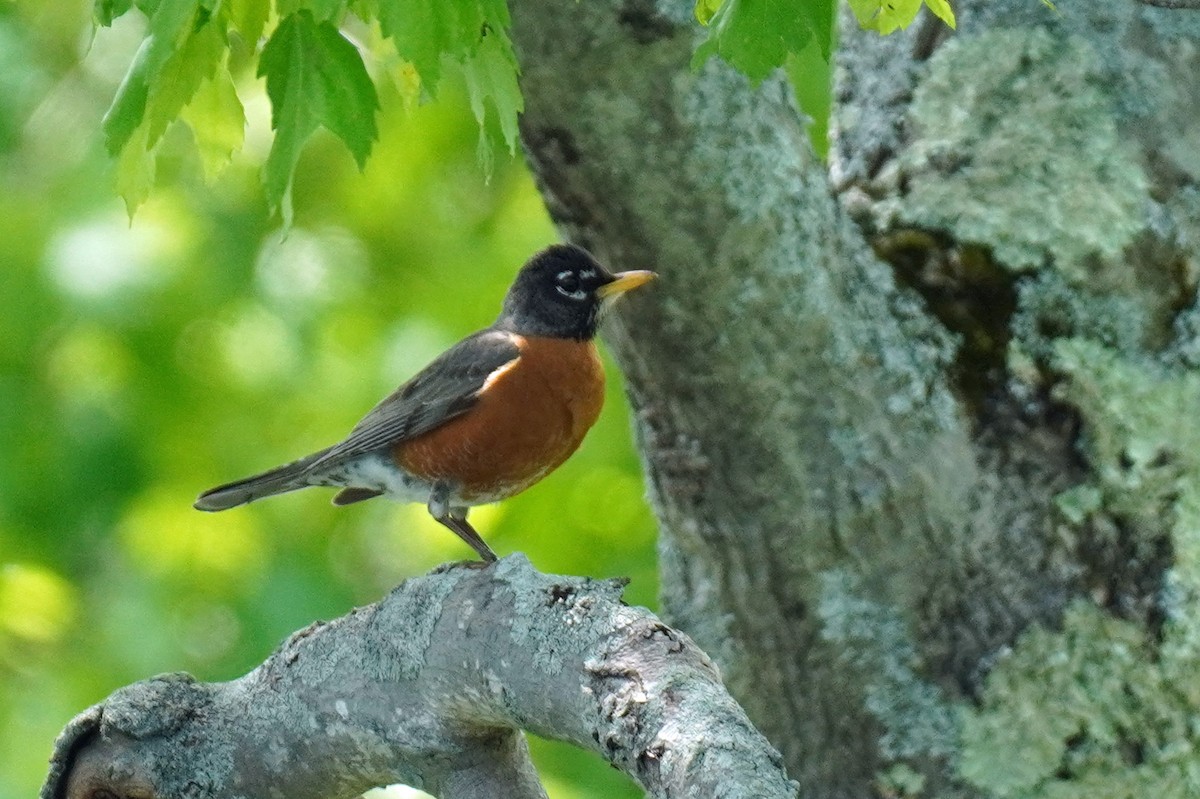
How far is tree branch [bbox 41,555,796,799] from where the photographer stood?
1918mm

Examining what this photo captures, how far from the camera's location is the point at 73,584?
7.07 metres

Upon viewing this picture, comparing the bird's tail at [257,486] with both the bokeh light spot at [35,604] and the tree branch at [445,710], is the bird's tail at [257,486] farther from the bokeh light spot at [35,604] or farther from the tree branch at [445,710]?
the bokeh light spot at [35,604]

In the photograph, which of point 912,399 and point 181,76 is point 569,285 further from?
point 181,76

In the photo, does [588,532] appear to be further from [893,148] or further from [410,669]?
[410,669]

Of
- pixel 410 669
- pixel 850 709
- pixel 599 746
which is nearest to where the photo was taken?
pixel 599 746

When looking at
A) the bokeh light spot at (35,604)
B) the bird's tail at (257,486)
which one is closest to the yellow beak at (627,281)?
the bird's tail at (257,486)

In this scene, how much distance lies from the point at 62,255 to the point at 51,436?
1.00 metres

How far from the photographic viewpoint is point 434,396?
4234 mm

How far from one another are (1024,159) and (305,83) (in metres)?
1.75

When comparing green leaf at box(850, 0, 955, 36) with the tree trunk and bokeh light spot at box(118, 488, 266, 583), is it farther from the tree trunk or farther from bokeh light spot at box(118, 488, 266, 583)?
bokeh light spot at box(118, 488, 266, 583)

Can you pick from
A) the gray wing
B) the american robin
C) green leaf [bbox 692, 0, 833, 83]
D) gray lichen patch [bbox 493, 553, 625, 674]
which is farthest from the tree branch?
the gray wing

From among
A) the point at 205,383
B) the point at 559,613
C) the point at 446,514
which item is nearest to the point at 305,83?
the point at 559,613

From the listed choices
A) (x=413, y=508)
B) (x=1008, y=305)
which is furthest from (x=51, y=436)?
(x=1008, y=305)

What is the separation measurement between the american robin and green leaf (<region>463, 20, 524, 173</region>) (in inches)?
46.9
